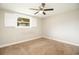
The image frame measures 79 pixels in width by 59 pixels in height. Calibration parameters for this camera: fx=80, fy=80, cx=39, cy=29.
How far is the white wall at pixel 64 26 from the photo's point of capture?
4.68 feet

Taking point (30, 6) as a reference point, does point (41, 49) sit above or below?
below

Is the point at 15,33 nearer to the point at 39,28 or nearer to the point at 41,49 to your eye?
the point at 39,28

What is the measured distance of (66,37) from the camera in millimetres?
1496

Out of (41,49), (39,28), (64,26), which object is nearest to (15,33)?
(39,28)

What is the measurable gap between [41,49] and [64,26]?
60 centimetres

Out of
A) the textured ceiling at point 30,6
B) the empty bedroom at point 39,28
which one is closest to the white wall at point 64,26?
the empty bedroom at point 39,28

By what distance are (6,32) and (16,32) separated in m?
0.18

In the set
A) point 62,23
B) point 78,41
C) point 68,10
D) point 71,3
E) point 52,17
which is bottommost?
point 78,41

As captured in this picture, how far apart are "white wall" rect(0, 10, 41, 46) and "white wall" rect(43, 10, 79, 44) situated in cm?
16

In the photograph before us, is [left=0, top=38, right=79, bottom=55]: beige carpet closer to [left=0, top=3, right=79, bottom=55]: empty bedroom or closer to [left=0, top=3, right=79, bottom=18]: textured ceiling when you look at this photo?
[left=0, top=3, right=79, bottom=55]: empty bedroom

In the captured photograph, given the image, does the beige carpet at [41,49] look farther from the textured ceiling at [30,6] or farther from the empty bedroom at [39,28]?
the textured ceiling at [30,6]

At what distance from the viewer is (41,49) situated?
1.45 metres
